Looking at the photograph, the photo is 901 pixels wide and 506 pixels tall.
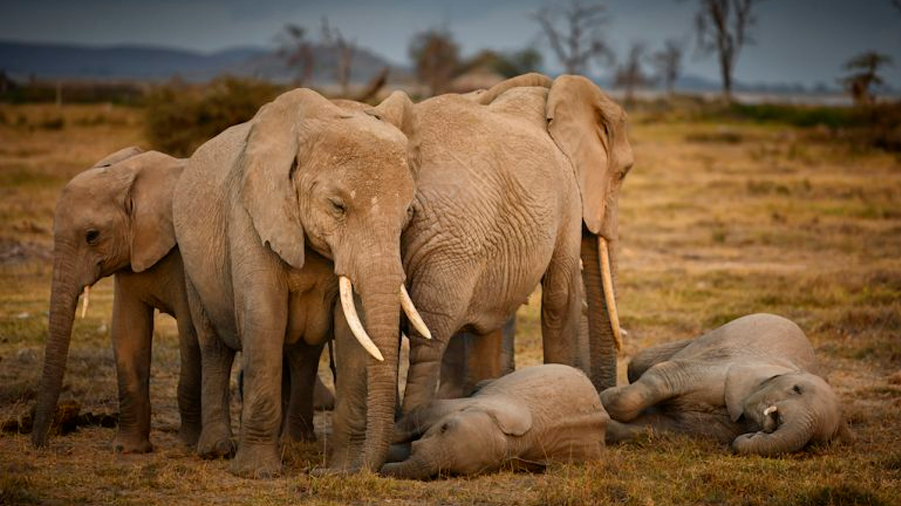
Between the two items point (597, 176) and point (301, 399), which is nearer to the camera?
point (301, 399)

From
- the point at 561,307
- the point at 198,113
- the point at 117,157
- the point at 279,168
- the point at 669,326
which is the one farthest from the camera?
the point at 198,113

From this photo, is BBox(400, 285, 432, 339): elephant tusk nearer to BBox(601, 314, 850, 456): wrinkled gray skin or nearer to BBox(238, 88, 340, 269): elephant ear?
BBox(238, 88, 340, 269): elephant ear

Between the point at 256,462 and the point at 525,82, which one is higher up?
the point at 525,82

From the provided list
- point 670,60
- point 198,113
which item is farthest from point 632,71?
point 198,113

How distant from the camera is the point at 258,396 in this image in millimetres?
7246

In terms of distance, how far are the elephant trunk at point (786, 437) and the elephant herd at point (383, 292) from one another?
0.03 feet

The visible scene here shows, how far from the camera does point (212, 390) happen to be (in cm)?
784

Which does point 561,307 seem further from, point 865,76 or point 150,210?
point 865,76

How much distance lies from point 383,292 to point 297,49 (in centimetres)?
7118

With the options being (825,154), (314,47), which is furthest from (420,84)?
(825,154)

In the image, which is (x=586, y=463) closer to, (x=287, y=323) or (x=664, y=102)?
(x=287, y=323)

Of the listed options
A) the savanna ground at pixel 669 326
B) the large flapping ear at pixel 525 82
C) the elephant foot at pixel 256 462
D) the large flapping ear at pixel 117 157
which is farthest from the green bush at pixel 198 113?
the elephant foot at pixel 256 462

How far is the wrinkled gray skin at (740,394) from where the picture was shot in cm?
765

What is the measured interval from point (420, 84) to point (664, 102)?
62.9 feet
